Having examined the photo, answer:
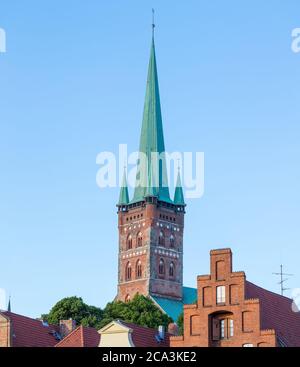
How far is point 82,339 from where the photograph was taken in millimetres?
64625

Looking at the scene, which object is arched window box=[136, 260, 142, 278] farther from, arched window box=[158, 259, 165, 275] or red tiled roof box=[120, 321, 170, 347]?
red tiled roof box=[120, 321, 170, 347]

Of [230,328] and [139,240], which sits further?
[139,240]

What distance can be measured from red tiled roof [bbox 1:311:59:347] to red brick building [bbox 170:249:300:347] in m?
11.8

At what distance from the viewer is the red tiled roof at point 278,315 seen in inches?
2420

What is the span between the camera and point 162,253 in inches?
7175

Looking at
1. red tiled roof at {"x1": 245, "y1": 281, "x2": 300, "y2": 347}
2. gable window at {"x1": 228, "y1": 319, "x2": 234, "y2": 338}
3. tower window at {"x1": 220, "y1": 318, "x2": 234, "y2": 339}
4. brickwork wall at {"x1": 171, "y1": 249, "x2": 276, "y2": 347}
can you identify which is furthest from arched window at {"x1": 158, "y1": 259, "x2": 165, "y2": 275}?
gable window at {"x1": 228, "y1": 319, "x2": 234, "y2": 338}

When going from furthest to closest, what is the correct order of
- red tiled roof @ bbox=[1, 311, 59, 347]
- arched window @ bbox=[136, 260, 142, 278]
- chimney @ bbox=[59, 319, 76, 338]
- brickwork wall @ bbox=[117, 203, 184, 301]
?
arched window @ bbox=[136, 260, 142, 278] → brickwork wall @ bbox=[117, 203, 184, 301] → chimney @ bbox=[59, 319, 76, 338] → red tiled roof @ bbox=[1, 311, 59, 347]

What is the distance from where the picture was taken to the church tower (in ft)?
588

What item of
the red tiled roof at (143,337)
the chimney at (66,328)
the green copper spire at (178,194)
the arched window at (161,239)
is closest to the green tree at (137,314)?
the chimney at (66,328)

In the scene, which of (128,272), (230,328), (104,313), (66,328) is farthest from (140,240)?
(230,328)

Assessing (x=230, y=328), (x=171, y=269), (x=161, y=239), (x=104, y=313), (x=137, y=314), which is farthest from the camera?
(x=161, y=239)

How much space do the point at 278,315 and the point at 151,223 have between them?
11702cm

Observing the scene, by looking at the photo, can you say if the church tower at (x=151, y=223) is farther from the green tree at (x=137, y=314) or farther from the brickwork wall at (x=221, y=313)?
the brickwork wall at (x=221, y=313)

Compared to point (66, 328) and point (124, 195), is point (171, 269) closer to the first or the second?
point (124, 195)
